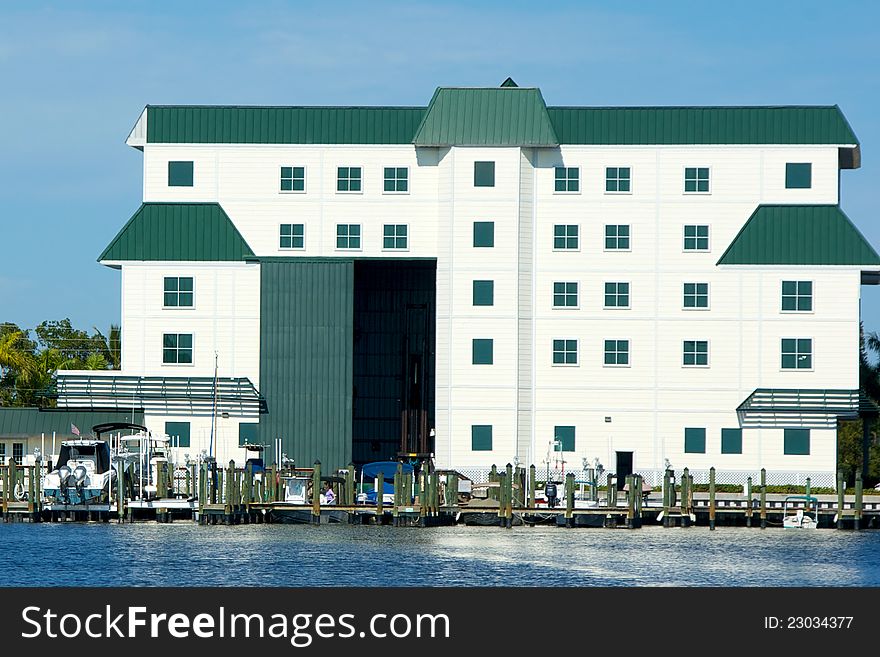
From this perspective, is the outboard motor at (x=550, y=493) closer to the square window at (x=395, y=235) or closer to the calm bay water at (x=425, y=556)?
the calm bay water at (x=425, y=556)

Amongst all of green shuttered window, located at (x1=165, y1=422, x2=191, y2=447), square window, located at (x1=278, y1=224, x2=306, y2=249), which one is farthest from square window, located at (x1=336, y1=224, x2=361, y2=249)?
green shuttered window, located at (x1=165, y1=422, x2=191, y2=447)

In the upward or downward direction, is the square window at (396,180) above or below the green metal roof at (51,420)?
above

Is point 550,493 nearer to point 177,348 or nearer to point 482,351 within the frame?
point 482,351

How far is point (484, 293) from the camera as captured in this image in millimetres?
93875

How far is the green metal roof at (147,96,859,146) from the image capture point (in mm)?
93875

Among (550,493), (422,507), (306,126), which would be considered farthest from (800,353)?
(306,126)

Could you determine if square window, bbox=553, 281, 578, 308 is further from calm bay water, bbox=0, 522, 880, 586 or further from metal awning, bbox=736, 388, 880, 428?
calm bay water, bbox=0, 522, 880, 586

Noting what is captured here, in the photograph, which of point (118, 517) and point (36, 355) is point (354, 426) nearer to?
point (118, 517)

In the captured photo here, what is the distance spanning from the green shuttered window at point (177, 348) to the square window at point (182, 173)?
836 centimetres

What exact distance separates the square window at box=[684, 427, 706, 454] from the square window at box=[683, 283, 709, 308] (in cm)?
663

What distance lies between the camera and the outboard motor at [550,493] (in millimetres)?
80825

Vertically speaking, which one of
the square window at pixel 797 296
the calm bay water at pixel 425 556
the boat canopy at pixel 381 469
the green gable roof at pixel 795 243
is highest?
the green gable roof at pixel 795 243

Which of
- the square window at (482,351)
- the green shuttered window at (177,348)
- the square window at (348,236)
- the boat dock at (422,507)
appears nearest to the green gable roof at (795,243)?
the square window at (482,351)
